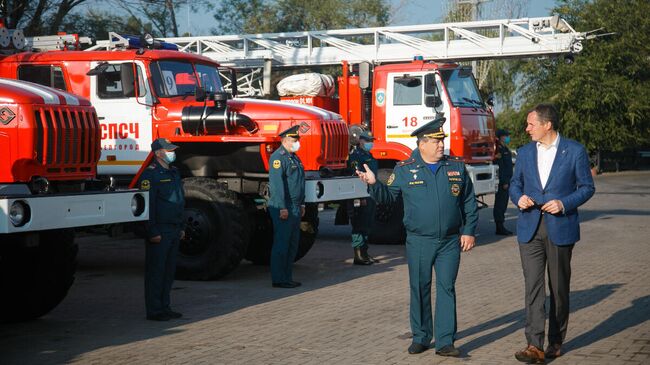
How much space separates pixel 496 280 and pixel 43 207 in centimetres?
602

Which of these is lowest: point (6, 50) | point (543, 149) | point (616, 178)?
point (616, 178)

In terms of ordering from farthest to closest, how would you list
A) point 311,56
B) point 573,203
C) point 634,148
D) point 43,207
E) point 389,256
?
point 634,148 < point 311,56 < point 389,256 < point 43,207 < point 573,203

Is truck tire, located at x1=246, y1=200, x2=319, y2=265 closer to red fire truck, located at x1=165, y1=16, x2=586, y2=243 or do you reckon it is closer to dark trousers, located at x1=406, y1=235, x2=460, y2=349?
red fire truck, located at x1=165, y1=16, x2=586, y2=243

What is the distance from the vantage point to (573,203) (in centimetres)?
778

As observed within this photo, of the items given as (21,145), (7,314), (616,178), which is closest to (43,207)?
(21,145)

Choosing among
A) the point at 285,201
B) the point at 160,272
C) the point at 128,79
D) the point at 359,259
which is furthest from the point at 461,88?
the point at 160,272

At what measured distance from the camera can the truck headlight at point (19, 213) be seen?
26.3 ft

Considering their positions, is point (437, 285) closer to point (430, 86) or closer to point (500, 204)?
point (430, 86)

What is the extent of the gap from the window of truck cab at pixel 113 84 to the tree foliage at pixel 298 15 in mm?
37614

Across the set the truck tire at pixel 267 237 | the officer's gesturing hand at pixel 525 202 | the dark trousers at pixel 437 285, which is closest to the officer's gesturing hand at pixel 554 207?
the officer's gesturing hand at pixel 525 202

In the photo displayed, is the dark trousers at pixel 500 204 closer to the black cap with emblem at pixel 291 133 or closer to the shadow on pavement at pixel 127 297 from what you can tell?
the shadow on pavement at pixel 127 297

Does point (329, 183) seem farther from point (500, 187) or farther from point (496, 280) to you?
point (500, 187)

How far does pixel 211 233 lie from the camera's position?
12.3m

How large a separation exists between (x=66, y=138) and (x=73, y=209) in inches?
39.9
